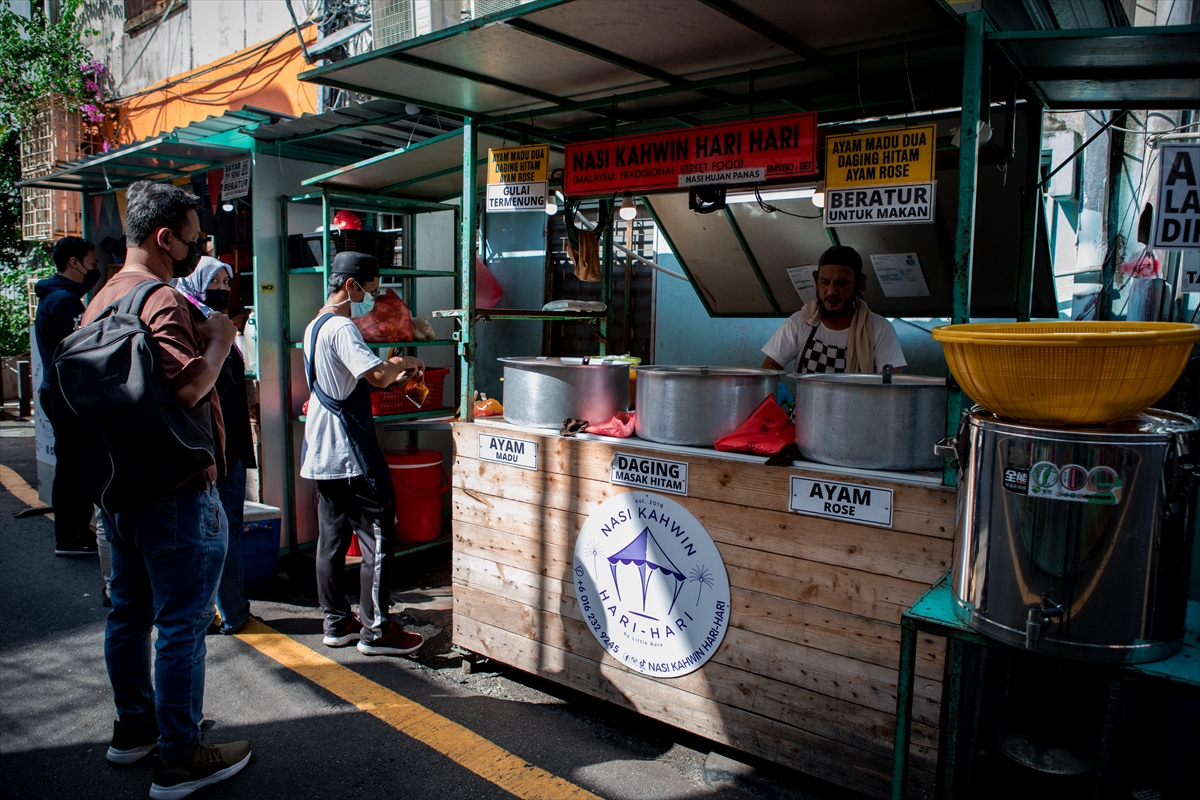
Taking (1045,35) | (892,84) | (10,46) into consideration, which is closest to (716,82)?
(892,84)

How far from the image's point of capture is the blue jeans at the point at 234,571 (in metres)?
4.64

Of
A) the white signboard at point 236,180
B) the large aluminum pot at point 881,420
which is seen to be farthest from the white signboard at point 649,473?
the white signboard at point 236,180

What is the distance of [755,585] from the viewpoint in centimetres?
327

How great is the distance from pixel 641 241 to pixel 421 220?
2.11m

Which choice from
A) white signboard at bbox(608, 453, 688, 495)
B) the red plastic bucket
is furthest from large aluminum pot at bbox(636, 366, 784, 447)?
the red plastic bucket

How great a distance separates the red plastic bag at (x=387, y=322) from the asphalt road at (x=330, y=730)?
6.48ft

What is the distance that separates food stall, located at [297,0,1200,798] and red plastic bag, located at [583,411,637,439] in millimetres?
75

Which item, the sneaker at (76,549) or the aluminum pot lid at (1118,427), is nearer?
the aluminum pot lid at (1118,427)

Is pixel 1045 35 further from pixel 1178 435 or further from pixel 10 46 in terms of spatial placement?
pixel 10 46

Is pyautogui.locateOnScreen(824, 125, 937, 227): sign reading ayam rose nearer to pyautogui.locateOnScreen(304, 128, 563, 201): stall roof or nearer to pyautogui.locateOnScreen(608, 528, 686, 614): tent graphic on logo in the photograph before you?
pyautogui.locateOnScreen(608, 528, 686, 614): tent graphic on logo

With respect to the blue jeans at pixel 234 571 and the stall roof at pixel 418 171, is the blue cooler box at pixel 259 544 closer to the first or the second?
the blue jeans at pixel 234 571

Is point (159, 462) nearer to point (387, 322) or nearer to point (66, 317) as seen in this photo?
point (387, 322)

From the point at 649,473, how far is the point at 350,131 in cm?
392

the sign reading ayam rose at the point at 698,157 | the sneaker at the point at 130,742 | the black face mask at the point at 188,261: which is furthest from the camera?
the sign reading ayam rose at the point at 698,157
